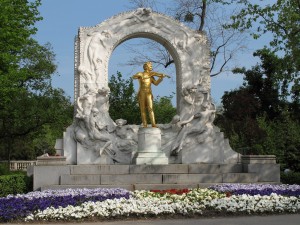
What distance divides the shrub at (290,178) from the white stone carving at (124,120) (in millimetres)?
1921

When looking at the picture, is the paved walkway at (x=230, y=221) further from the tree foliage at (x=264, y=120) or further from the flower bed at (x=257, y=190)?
→ the tree foliage at (x=264, y=120)

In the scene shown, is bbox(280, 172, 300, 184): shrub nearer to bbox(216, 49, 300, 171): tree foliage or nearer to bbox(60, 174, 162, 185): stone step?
bbox(216, 49, 300, 171): tree foliage

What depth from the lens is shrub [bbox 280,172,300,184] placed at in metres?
17.2

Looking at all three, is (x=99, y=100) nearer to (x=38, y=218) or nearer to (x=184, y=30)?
(x=184, y=30)

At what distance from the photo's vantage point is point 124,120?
18.6 metres

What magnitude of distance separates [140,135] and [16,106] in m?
10.7

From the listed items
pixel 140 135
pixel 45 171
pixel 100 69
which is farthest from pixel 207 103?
pixel 45 171

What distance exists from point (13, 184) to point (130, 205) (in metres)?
6.23

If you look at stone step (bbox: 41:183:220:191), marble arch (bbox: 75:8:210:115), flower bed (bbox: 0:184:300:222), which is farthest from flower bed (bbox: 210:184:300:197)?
marble arch (bbox: 75:8:210:115)

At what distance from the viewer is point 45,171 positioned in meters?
15.7

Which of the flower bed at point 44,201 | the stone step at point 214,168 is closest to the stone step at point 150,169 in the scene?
the stone step at point 214,168

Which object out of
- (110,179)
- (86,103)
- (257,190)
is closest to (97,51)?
(86,103)

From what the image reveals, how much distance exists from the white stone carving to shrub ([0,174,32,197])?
6.86 feet

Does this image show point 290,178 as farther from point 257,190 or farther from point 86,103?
point 86,103
